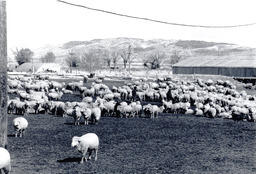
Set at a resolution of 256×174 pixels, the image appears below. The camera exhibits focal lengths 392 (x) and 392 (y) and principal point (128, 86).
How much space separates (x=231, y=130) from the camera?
21.0 metres

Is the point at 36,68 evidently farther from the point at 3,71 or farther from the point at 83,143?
the point at 3,71

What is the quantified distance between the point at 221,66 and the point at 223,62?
2.46m

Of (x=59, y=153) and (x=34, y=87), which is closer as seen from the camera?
(x=59, y=153)

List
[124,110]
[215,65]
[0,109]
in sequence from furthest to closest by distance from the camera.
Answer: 1. [215,65]
2. [124,110]
3. [0,109]

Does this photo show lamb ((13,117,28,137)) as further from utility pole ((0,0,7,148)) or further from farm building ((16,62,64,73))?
farm building ((16,62,64,73))

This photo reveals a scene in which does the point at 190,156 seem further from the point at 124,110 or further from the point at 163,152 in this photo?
the point at 124,110

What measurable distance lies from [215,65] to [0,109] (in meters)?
66.8

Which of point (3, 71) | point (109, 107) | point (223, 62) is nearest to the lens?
point (3, 71)

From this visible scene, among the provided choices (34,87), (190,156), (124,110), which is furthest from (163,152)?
(34,87)

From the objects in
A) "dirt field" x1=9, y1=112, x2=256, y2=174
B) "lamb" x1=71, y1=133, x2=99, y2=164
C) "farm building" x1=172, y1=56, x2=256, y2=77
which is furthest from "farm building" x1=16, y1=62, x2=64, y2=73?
"lamb" x1=71, y1=133, x2=99, y2=164

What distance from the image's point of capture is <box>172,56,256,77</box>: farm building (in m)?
67.0

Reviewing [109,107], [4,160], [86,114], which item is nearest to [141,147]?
[86,114]

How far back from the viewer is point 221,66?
2800 inches

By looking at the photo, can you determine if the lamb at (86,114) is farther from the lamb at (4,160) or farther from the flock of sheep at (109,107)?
the lamb at (4,160)
